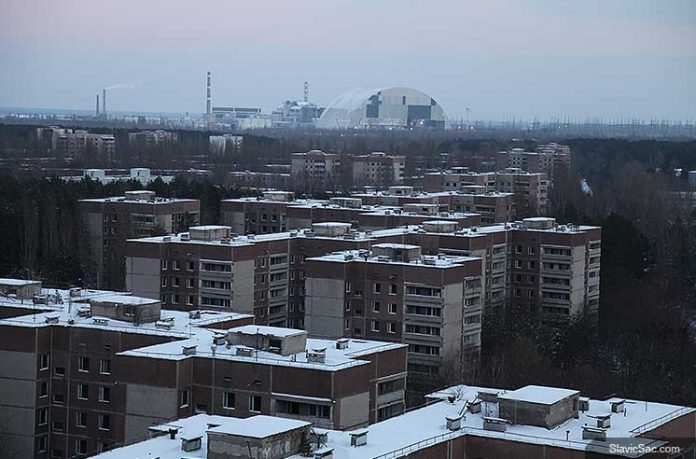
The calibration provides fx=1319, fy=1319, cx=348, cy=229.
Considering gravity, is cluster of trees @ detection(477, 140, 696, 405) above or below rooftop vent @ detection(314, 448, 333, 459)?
below

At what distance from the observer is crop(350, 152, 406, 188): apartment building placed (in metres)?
22.3

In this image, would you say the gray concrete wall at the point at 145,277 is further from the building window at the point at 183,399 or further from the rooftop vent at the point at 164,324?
the building window at the point at 183,399

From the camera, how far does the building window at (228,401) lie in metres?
5.54

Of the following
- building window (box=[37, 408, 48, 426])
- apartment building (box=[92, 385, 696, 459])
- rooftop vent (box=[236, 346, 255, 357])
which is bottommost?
building window (box=[37, 408, 48, 426])

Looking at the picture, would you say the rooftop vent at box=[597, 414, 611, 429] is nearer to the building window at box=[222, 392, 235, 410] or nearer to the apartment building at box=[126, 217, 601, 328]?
the building window at box=[222, 392, 235, 410]

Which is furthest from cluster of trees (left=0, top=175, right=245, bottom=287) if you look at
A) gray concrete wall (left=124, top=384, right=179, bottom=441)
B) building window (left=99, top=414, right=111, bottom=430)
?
gray concrete wall (left=124, top=384, right=179, bottom=441)

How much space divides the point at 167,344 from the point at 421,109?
166 feet

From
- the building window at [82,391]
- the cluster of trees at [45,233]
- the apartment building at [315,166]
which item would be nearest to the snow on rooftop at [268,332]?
the building window at [82,391]

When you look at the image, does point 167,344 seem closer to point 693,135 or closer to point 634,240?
point 634,240

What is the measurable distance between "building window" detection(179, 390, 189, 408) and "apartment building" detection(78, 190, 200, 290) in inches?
256

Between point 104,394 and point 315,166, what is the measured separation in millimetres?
16869

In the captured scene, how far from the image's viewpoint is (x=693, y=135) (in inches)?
1139

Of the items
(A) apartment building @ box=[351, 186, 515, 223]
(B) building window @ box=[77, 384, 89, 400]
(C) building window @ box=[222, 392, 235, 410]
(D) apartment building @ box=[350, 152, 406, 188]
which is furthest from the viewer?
(D) apartment building @ box=[350, 152, 406, 188]

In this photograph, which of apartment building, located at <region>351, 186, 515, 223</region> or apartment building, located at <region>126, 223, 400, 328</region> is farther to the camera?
apartment building, located at <region>351, 186, 515, 223</region>
